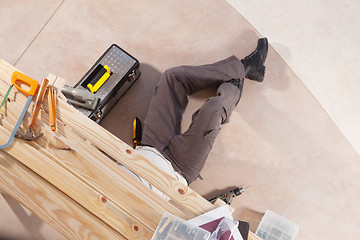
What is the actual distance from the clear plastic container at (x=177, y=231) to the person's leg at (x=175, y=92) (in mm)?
667

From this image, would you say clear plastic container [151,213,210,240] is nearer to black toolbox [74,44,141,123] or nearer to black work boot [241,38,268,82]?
black toolbox [74,44,141,123]

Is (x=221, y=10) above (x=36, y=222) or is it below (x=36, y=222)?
above

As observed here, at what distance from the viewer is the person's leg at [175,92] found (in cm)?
171

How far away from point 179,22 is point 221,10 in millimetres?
278

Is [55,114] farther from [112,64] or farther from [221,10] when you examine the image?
[221,10]

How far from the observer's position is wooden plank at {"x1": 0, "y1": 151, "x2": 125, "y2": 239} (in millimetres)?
1078

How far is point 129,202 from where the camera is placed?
1.09 m

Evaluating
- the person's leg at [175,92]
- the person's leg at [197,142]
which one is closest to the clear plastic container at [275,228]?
the person's leg at [197,142]

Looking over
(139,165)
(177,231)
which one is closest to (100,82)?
(139,165)

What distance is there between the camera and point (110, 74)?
182cm

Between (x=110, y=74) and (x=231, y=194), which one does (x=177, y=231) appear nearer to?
(x=231, y=194)

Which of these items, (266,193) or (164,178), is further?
(266,193)

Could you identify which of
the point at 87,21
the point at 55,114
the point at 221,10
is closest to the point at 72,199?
the point at 55,114

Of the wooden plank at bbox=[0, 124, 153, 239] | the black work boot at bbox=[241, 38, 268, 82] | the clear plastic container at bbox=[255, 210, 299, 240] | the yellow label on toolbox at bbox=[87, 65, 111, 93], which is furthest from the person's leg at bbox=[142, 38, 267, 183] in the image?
the wooden plank at bbox=[0, 124, 153, 239]
